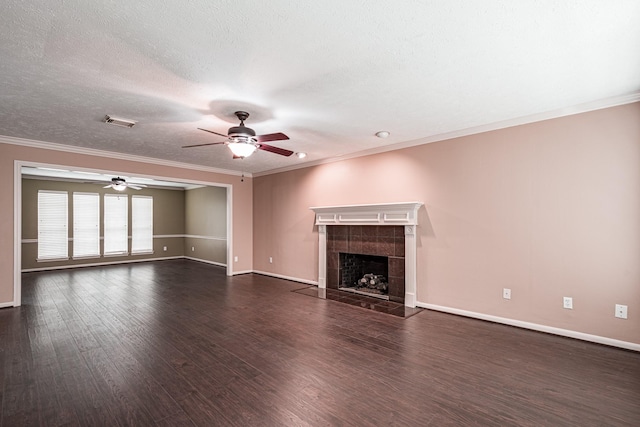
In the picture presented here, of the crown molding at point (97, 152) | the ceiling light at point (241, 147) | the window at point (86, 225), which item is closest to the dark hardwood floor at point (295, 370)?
the ceiling light at point (241, 147)

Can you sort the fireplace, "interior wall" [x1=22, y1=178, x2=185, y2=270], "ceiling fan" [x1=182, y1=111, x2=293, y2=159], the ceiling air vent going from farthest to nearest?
1. "interior wall" [x1=22, y1=178, x2=185, y2=270]
2. the fireplace
3. the ceiling air vent
4. "ceiling fan" [x1=182, y1=111, x2=293, y2=159]

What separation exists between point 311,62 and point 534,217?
3.14 metres

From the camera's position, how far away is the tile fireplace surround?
464 cm

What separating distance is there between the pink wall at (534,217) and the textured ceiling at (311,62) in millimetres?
400

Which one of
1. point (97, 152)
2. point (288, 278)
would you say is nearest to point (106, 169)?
point (97, 152)

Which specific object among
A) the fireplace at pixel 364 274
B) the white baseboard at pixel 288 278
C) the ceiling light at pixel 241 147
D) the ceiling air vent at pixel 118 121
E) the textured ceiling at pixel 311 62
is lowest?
the white baseboard at pixel 288 278

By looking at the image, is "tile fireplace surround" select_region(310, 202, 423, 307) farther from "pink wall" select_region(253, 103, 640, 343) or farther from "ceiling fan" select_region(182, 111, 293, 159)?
"ceiling fan" select_region(182, 111, 293, 159)

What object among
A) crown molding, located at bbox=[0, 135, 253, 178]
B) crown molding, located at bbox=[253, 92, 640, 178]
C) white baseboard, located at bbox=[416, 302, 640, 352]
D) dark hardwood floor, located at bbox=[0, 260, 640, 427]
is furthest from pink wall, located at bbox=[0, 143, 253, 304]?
white baseboard, located at bbox=[416, 302, 640, 352]

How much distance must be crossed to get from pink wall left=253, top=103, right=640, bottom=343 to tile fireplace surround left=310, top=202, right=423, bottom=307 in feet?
0.62

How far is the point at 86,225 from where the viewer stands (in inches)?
337

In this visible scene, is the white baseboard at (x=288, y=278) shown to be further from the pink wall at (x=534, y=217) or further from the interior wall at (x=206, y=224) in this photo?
the pink wall at (x=534, y=217)

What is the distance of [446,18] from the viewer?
1926 millimetres

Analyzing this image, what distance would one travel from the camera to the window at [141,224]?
945cm

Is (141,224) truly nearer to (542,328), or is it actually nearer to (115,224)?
(115,224)
